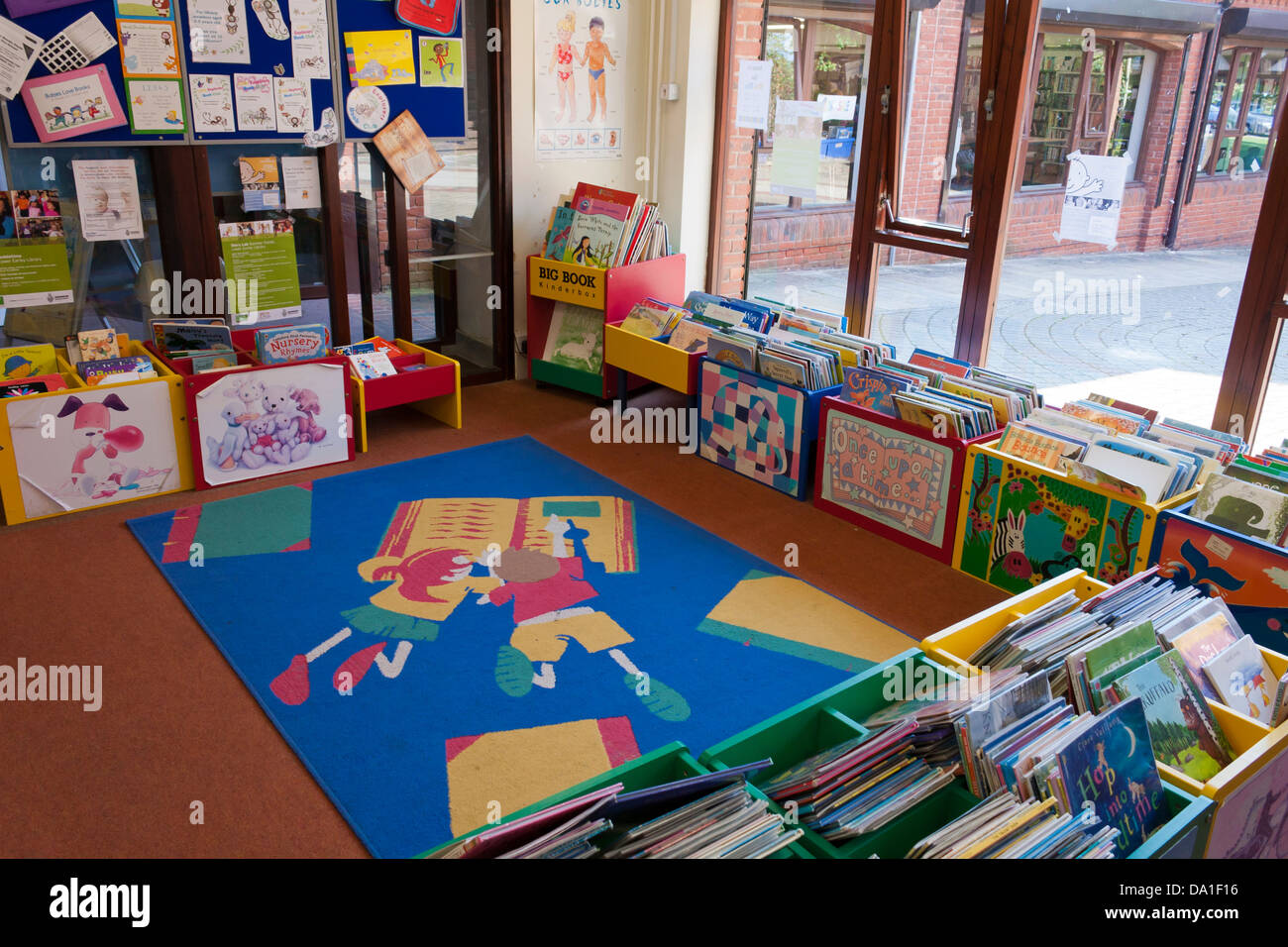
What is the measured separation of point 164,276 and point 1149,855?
4.57 metres

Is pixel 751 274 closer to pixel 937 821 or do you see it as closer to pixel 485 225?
pixel 485 225

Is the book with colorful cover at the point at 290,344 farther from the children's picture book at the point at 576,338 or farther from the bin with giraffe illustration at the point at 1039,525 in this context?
the bin with giraffe illustration at the point at 1039,525

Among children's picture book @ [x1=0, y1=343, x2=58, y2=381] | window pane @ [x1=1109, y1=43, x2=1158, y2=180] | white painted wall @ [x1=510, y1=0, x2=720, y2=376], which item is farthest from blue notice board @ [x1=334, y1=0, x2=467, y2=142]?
window pane @ [x1=1109, y1=43, x2=1158, y2=180]

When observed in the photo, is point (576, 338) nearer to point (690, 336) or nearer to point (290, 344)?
point (690, 336)

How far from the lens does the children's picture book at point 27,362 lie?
430 cm

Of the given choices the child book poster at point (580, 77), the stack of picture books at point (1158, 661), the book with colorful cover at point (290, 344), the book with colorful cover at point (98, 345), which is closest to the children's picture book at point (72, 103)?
the book with colorful cover at point (98, 345)

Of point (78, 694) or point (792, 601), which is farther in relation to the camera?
point (792, 601)

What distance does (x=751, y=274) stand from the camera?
601 centimetres

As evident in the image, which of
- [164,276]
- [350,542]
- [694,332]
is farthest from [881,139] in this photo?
[164,276]

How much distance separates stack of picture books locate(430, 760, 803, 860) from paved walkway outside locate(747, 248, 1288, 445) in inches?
120

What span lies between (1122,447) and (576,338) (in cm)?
308

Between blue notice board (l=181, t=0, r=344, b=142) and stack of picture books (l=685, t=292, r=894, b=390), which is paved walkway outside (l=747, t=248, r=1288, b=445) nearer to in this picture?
stack of picture books (l=685, t=292, r=894, b=390)

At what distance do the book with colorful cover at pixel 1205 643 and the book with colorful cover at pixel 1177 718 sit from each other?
0.31ft

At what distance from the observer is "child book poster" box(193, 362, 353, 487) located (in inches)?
174
